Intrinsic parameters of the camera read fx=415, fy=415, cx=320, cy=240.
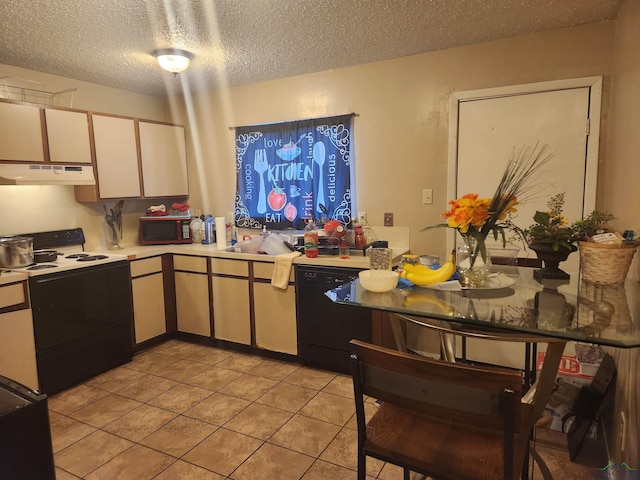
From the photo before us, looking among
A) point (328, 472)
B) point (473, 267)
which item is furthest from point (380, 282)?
point (328, 472)

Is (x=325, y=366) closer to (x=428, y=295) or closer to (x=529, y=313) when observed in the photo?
(x=428, y=295)

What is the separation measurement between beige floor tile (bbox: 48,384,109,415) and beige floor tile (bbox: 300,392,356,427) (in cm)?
145

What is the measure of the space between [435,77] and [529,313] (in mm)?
2255

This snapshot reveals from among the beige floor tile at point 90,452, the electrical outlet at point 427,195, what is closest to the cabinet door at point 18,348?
the beige floor tile at point 90,452

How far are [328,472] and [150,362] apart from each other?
6.50ft

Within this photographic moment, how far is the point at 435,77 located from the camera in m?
3.09

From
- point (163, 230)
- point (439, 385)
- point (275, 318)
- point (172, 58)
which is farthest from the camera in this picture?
point (163, 230)

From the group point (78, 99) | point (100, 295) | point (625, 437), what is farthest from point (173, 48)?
point (625, 437)

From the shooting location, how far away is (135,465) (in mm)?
2137

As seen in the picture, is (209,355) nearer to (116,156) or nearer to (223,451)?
(223,451)

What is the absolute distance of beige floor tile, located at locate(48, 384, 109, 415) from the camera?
2.71 metres

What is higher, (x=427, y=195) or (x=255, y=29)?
(x=255, y=29)

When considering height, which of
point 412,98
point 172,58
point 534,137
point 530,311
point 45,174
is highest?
point 172,58

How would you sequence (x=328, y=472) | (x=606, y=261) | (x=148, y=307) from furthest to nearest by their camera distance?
(x=148, y=307) < (x=328, y=472) < (x=606, y=261)
